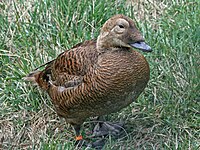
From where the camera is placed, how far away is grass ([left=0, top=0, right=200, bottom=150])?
4.70 meters

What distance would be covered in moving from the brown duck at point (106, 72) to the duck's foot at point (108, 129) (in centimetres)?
48

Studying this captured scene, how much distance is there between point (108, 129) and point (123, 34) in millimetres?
1097

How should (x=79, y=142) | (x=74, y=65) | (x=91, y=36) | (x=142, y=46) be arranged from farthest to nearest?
(x=91, y=36)
(x=79, y=142)
(x=74, y=65)
(x=142, y=46)

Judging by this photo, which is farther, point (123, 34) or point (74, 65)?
point (74, 65)

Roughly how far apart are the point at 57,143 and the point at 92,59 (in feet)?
2.48

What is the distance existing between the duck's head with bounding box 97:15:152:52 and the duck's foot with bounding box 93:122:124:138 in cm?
A: 95

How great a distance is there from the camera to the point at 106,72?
4.07m

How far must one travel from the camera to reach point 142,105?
4.86 metres

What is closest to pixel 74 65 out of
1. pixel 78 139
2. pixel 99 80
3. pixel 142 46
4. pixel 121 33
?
pixel 99 80

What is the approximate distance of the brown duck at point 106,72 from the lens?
405cm

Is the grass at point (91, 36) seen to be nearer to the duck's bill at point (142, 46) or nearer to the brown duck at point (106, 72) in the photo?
the brown duck at point (106, 72)

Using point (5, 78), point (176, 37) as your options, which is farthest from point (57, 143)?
point (176, 37)

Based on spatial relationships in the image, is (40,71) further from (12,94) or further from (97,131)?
(97,131)

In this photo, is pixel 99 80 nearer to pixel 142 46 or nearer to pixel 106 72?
pixel 106 72
